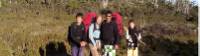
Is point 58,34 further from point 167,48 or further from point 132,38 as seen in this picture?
point 132,38

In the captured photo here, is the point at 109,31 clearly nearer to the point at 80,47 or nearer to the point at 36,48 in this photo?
the point at 80,47

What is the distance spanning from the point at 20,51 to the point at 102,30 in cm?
347

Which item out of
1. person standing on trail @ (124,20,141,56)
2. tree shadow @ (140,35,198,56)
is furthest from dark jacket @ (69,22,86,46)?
tree shadow @ (140,35,198,56)

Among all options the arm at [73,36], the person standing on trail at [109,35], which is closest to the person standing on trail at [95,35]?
the person standing on trail at [109,35]

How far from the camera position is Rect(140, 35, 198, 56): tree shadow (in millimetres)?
15922

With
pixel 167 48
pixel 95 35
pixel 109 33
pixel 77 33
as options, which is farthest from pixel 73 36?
pixel 167 48

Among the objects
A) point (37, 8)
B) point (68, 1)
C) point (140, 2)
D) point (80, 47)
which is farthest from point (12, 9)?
point (80, 47)

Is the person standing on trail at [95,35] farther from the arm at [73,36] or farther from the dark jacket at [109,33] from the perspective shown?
the arm at [73,36]

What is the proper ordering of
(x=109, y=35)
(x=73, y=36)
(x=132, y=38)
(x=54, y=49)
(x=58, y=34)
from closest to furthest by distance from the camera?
(x=109, y=35), (x=73, y=36), (x=132, y=38), (x=54, y=49), (x=58, y=34)

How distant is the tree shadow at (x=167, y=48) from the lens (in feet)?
52.2

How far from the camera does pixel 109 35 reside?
422 inches

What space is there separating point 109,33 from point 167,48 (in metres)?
6.55

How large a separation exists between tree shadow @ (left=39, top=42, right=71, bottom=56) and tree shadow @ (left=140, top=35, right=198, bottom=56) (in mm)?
2264

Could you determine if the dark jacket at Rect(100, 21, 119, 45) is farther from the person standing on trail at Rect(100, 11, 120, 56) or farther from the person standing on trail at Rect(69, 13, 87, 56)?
the person standing on trail at Rect(69, 13, 87, 56)
